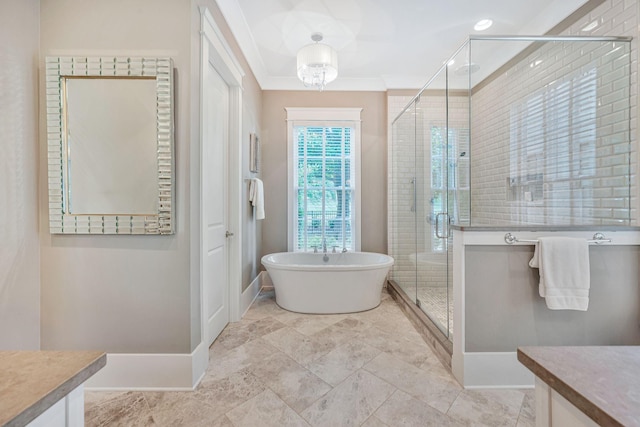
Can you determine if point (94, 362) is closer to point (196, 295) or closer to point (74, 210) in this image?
point (196, 295)

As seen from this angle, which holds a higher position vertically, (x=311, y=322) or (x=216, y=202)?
(x=216, y=202)

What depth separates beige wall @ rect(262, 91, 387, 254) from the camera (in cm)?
381

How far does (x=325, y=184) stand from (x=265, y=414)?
2.75m

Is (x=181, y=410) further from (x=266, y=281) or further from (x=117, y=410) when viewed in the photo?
(x=266, y=281)

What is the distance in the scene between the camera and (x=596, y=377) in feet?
1.65

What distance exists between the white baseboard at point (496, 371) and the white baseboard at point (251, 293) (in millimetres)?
2009

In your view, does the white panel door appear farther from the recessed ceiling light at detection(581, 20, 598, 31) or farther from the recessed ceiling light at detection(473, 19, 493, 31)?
the recessed ceiling light at detection(581, 20, 598, 31)

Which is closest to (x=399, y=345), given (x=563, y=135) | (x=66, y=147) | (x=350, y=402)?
(x=350, y=402)

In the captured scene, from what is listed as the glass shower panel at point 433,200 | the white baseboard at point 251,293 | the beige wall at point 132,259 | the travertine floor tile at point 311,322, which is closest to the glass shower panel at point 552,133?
the glass shower panel at point 433,200

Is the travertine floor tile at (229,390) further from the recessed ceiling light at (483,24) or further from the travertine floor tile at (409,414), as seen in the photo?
the recessed ceiling light at (483,24)

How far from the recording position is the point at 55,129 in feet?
5.42

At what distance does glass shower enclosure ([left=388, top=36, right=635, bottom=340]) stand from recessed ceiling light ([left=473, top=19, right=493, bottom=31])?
0.36 m

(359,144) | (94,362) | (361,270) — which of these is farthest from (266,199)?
(94,362)

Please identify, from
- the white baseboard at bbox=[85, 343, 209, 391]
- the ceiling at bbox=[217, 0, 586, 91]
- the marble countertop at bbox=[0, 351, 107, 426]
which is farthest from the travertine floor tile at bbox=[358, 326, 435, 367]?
the ceiling at bbox=[217, 0, 586, 91]
